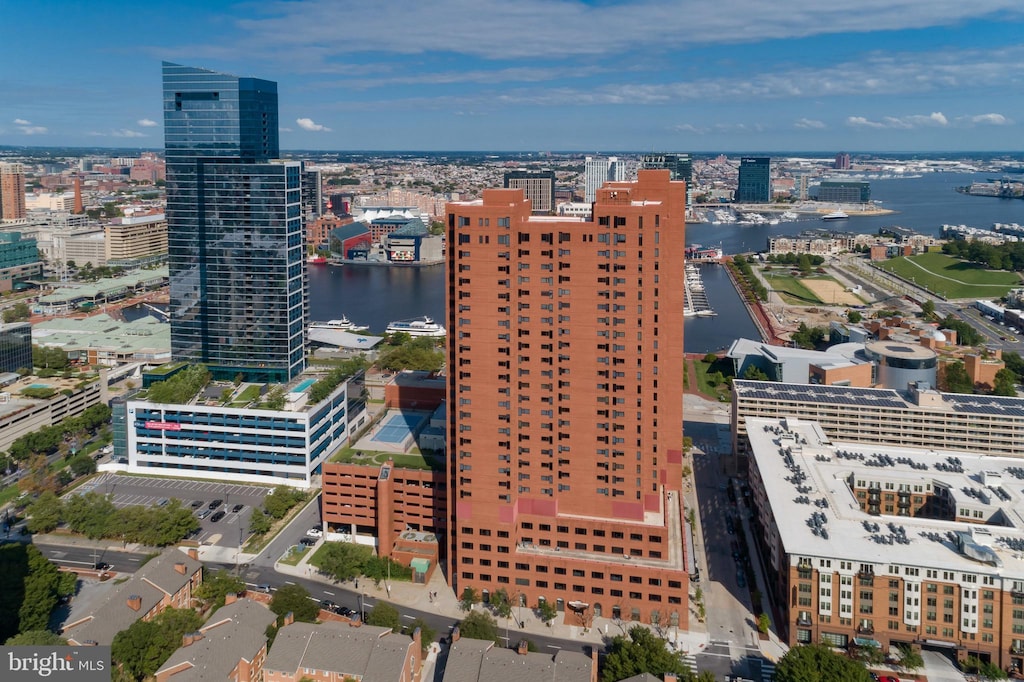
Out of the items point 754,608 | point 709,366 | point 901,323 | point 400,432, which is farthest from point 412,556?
point 901,323

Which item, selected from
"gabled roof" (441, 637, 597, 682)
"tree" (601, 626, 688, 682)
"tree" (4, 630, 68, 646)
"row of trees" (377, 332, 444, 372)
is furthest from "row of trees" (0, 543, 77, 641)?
"row of trees" (377, 332, 444, 372)

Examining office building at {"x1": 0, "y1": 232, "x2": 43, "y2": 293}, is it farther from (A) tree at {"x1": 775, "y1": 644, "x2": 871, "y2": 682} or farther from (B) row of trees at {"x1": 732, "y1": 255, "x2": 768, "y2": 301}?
(A) tree at {"x1": 775, "y1": 644, "x2": 871, "y2": 682}

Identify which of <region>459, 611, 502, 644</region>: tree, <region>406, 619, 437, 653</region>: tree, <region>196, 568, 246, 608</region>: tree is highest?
<region>459, 611, 502, 644</region>: tree

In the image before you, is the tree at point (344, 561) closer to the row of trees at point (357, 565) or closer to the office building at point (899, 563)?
the row of trees at point (357, 565)

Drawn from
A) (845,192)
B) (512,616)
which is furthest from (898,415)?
(845,192)

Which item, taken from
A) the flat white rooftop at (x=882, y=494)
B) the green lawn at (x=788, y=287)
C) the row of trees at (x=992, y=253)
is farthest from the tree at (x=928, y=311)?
the flat white rooftop at (x=882, y=494)

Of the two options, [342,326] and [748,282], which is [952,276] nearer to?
[748,282]
